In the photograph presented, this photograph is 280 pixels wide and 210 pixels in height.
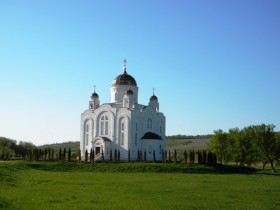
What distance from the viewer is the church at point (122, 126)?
55312mm

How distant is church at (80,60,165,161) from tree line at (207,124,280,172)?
1148 centimetres

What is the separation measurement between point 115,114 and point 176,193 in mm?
34094

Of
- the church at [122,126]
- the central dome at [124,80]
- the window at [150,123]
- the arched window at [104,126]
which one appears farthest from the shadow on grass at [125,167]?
the central dome at [124,80]

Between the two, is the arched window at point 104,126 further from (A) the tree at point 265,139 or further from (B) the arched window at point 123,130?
(A) the tree at point 265,139

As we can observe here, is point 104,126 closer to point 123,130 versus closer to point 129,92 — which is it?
point 123,130

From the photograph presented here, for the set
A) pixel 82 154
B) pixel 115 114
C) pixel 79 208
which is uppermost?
pixel 115 114

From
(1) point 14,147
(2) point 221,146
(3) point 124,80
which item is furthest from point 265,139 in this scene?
(1) point 14,147

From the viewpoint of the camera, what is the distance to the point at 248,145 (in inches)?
2483

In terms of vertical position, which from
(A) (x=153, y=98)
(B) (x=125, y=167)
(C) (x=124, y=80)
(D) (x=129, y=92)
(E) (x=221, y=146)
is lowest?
(B) (x=125, y=167)

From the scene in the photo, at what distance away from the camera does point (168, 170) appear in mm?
44344

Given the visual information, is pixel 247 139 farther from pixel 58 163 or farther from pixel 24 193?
pixel 24 193

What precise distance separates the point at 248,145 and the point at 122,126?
69.1 feet

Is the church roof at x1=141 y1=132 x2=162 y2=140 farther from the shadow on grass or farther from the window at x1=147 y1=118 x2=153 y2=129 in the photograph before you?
the shadow on grass

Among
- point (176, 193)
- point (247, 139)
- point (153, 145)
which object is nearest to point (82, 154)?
point (153, 145)
